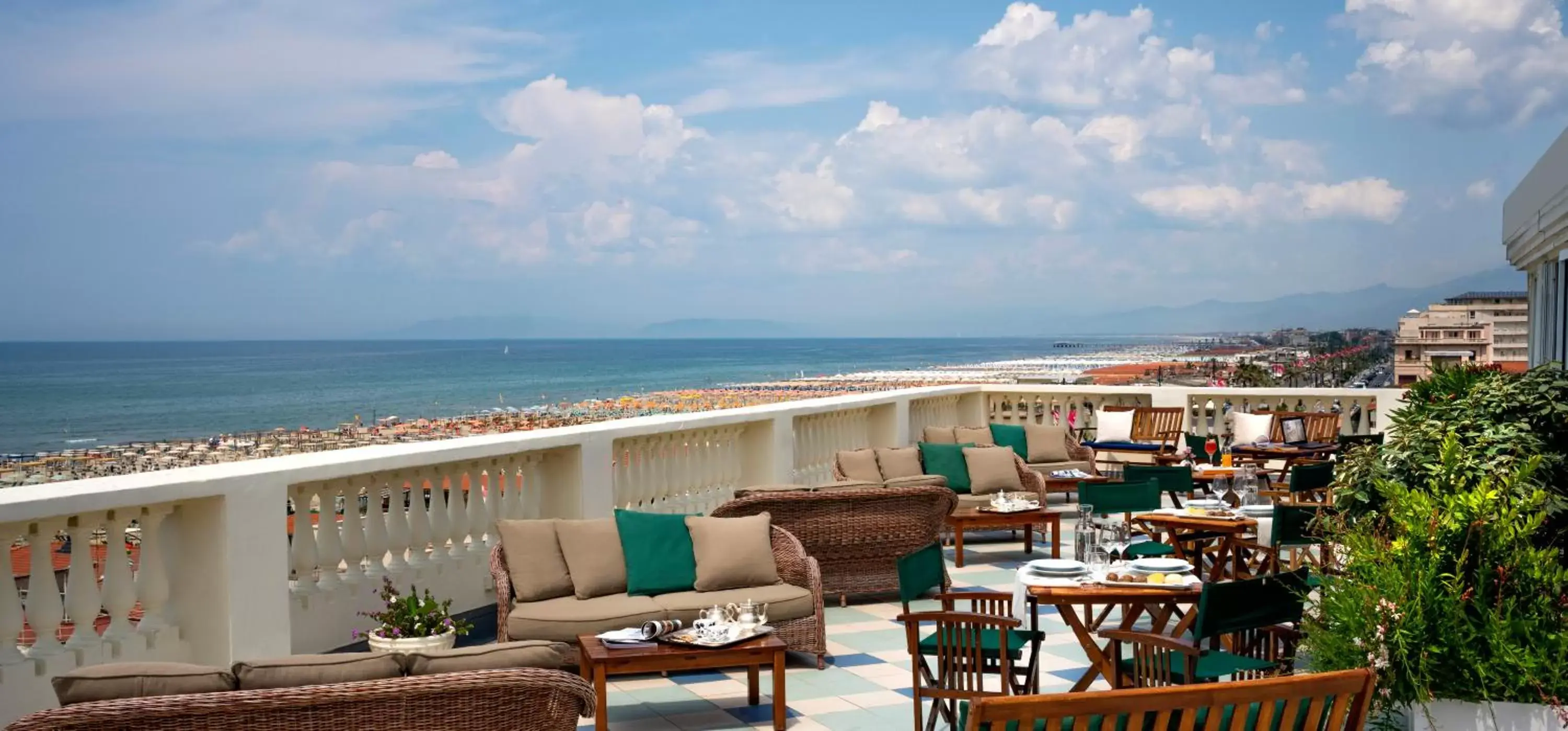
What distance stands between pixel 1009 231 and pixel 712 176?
714 inches

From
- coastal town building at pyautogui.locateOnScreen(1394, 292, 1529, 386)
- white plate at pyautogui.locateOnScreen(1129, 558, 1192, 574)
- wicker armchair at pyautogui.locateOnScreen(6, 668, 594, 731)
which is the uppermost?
coastal town building at pyautogui.locateOnScreen(1394, 292, 1529, 386)

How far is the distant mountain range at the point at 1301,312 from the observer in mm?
38344

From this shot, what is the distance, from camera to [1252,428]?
1398 centimetres

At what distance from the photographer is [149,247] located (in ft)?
229

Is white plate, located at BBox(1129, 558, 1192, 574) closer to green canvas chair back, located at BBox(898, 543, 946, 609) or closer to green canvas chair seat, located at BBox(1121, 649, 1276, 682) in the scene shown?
green canvas chair seat, located at BBox(1121, 649, 1276, 682)

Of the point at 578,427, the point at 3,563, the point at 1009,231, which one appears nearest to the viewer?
the point at 3,563

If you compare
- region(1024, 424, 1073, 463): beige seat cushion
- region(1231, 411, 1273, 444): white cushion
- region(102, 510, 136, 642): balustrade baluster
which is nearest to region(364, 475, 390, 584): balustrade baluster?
region(102, 510, 136, 642): balustrade baluster

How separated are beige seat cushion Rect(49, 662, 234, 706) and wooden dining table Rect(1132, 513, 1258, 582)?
5624 mm

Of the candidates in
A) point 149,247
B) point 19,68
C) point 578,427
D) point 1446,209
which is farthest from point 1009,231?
point 578,427

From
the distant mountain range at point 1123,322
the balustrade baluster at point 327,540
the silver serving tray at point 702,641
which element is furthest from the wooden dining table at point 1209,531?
the distant mountain range at point 1123,322

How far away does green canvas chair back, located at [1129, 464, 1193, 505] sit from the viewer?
938 centimetres

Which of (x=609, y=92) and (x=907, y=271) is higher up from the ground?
(x=609, y=92)

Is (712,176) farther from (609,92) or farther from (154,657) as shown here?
(154,657)

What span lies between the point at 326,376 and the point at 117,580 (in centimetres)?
7746
